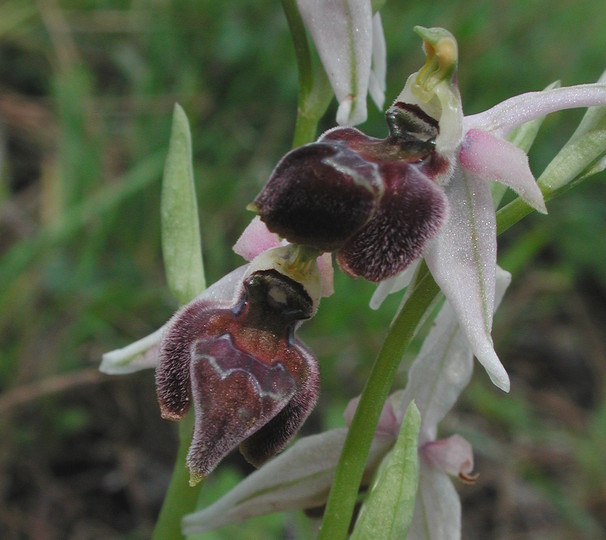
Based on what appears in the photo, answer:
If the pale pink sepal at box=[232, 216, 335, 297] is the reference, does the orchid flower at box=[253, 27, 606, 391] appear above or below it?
above

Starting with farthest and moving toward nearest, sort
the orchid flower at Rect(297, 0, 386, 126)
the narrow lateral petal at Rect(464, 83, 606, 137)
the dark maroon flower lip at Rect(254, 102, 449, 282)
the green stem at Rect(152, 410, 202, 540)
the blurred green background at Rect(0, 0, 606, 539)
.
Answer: the blurred green background at Rect(0, 0, 606, 539)
the green stem at Rect(152, 410, 202, 540)
the orchid flower at Rect(297, 0, 386, 126)
the narrow lateral petal at Rect(464, 83, 606, 137)
the dark maroon flower lip at Rect(254, 102, 449, 282)

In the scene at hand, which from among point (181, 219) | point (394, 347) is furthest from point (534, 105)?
point (181, 219)

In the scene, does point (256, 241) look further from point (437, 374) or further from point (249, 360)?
point (437, 374)

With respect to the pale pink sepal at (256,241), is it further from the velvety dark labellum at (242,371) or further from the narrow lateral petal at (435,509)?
the narrow lateral petal at (435,509)

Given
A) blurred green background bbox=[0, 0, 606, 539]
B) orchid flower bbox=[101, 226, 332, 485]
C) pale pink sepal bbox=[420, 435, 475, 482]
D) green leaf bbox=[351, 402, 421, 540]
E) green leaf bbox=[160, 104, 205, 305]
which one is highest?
orchid flower bbox=[101, 226, 332, 485]

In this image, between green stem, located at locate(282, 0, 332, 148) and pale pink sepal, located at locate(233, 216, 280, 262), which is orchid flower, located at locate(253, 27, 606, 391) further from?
green stem, located at locate(282, 0, 332, 148)

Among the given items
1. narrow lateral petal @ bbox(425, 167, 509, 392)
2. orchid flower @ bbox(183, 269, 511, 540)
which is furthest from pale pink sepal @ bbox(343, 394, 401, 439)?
narrow lateral petal @ bbox(425, 167, 509, 392)

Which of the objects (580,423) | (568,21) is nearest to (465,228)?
(580,423)
